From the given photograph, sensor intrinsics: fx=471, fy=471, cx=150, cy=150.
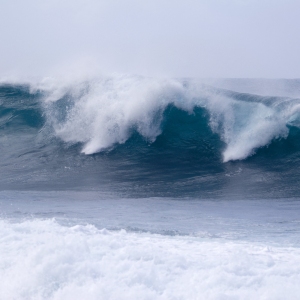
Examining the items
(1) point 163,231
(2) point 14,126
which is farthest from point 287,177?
(2) point 14,126

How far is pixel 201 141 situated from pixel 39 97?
6837 millimetres

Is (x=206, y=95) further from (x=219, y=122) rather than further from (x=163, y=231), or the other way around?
(x=163, y=231)

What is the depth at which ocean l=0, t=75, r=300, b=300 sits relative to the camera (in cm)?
459

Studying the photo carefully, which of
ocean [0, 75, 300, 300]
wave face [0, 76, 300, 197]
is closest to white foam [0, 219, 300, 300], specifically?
ocean [0, 75, 300, 300]

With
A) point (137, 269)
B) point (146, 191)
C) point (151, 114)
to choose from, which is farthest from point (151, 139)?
point (137, 269)

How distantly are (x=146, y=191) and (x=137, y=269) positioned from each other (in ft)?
16.5

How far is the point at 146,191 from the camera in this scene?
9703 millimetres

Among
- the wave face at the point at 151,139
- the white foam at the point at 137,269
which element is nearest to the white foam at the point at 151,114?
the wave face at the point at 151,139

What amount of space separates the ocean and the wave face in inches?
1.8

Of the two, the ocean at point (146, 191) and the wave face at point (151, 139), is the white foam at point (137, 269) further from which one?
the wave face at point (151, 139)

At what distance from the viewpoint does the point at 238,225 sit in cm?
699

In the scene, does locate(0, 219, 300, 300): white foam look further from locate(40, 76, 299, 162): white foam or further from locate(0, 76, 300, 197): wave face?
locate(40, 76, 299, 162): white foam

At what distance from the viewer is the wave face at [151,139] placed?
10.5 meters

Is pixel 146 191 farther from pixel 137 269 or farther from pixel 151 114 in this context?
pixel 137 269
